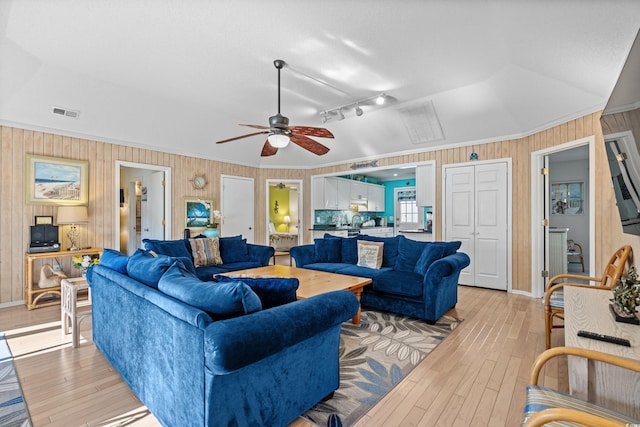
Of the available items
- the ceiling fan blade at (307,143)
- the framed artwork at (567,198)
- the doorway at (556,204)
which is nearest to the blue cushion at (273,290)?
the ceiling fan blade at (307,143)

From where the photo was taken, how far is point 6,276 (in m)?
4.01

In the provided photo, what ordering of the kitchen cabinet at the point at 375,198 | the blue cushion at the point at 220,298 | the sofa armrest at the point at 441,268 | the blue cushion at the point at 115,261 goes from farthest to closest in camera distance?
the kitchen cabinet at the point at 375,198 → the sofa armrest at the point at 441,268 → the blue cushion at the point at 115,261 → the blue cushion at the point at 220,298

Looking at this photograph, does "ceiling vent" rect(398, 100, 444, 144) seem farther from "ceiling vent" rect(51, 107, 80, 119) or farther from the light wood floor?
"ceiling vent" rect(51, 107, 80, 119)

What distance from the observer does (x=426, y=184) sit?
5.61 metres

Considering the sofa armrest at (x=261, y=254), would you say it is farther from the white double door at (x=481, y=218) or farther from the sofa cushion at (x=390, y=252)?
the white double door at (x=481, y=218)

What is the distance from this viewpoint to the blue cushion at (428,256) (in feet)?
11.8

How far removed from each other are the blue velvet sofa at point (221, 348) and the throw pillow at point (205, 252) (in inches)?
96.7

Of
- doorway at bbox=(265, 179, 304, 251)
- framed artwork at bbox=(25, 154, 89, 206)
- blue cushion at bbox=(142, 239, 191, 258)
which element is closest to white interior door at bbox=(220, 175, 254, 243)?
doorway at bbox=(265, 179, 304, 251)

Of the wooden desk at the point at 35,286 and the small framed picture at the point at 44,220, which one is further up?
the small framed picture at the point at 44,220

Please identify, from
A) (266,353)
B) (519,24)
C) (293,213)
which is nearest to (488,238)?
(519,24)

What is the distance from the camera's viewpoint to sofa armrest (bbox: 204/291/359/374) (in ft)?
4.06

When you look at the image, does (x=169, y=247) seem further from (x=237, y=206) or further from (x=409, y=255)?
(x=409, y=255)

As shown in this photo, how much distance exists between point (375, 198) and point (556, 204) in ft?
14.7

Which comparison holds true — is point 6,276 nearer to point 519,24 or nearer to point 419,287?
point 419,287
